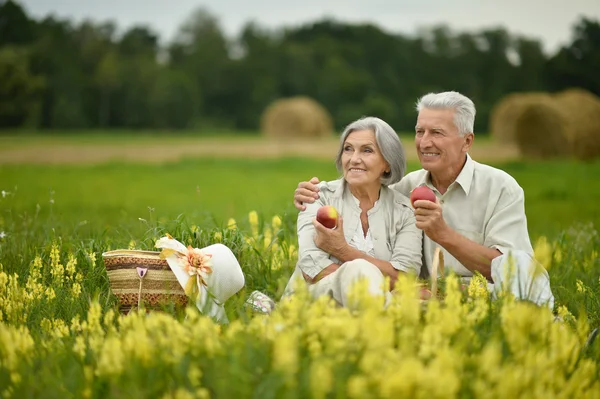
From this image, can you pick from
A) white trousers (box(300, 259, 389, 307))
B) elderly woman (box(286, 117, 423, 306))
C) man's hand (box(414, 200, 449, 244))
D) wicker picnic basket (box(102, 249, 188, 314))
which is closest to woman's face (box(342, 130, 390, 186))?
elderly woman (box(286, 117, 423, 306))

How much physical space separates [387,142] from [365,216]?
0.55 meters

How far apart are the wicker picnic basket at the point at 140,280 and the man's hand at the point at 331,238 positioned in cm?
102

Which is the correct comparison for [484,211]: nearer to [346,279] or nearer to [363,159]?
[363,159]

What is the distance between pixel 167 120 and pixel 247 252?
140 feet

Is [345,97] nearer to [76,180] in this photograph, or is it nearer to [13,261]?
[76,180]

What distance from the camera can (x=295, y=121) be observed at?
113 ft

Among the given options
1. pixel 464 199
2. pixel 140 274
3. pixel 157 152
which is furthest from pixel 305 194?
pixel 157 152

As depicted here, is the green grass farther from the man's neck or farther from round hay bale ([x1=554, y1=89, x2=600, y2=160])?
the man's neck

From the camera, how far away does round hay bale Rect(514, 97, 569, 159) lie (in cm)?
2227

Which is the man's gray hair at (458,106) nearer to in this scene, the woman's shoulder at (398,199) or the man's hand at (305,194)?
the woman's shoulder at (398,199)

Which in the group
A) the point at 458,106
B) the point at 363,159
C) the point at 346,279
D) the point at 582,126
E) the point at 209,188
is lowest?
the point at 209,188

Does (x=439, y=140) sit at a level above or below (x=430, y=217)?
above

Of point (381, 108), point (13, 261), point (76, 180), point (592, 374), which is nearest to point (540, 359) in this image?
point (592, 374)

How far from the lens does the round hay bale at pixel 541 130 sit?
2227 cm
